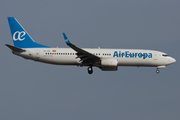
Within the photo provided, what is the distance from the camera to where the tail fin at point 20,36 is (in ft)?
153

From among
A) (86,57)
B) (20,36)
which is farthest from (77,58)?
(20,36)

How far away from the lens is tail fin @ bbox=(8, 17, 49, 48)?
46500 millimetres

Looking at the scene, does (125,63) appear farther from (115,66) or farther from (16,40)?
(16,40)

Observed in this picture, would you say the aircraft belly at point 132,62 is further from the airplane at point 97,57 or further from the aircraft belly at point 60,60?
the aircraft belly at point 60,60

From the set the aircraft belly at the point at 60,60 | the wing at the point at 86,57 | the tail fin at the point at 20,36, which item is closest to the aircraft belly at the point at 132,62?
the wing at the point at 86,57

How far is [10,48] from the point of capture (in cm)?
4475

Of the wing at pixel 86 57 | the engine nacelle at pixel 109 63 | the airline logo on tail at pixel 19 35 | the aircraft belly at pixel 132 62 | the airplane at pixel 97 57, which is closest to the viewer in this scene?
the wing at pixel 86 57

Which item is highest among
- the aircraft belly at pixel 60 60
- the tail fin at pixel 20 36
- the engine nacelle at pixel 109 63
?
the tail fin at pixel 20 36

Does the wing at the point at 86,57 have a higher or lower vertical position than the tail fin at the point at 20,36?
lower

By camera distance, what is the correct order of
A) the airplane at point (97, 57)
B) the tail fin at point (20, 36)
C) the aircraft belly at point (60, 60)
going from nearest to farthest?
the airplane at point (97, 57) → the aircraft belly at point (60, 60) → the tail fin at point (20, 36)

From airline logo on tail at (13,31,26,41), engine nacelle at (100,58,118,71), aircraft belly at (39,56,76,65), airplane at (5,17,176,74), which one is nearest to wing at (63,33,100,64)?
airplane at (5,17,176,74)

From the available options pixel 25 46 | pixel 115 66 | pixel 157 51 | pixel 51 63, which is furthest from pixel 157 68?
pixel 25 46

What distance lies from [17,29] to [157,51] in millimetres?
21081

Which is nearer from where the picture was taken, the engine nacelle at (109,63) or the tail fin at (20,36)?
the engine nacelle at (109,63)
